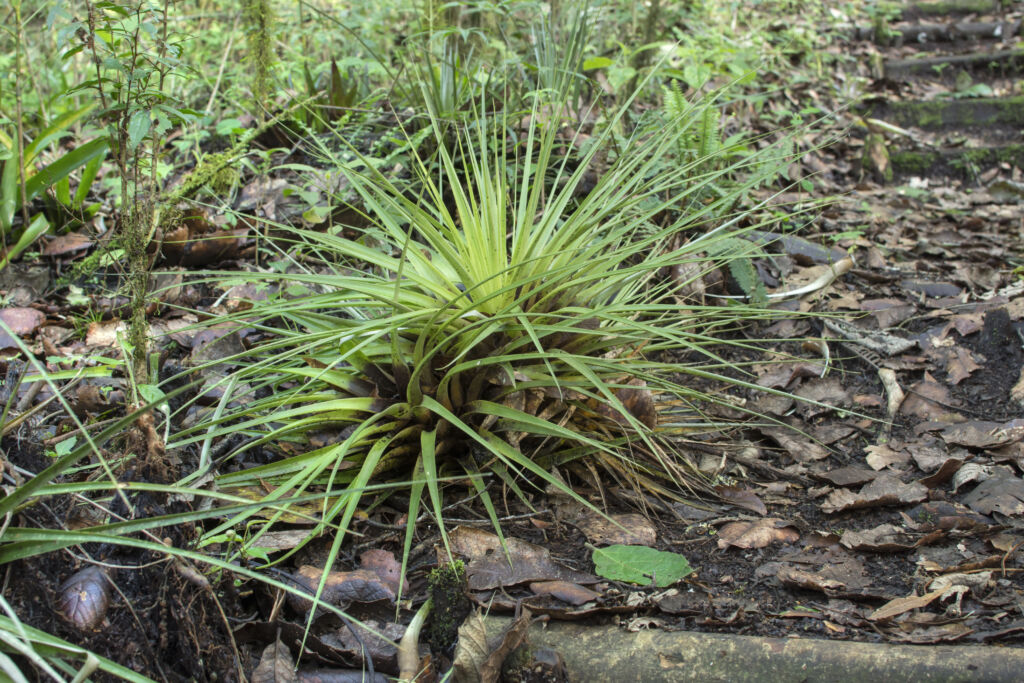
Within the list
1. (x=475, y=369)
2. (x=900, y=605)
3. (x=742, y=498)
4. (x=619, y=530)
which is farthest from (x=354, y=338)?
(x=900, y=605)

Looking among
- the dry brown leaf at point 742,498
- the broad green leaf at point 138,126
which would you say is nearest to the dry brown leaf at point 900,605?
the dry brown leaf at point 742,498

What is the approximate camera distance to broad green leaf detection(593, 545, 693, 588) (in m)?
1.55

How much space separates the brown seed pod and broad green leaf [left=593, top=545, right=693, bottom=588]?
2.97 feet

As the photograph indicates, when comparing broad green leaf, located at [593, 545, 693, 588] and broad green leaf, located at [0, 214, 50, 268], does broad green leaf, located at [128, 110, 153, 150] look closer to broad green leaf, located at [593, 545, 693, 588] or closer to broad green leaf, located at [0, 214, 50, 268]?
broad green leaf, located at [0, 214, 50, 268]

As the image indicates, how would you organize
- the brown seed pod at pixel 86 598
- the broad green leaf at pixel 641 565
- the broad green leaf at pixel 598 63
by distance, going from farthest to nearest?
the broad green leaf at pixel 598 63 < the broad green leaf at pixel 641 565 < the brown seed pod at pixel 86 598

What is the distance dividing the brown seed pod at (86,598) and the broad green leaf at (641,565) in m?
0.90

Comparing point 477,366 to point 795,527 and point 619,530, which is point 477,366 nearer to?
point 619,530

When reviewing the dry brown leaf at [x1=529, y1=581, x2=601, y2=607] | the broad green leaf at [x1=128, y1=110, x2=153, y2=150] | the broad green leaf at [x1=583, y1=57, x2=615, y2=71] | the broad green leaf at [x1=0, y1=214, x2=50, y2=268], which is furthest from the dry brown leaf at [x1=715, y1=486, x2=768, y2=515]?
the broad green leaf at [x1=0, y1=214, x2=50, y2=268]

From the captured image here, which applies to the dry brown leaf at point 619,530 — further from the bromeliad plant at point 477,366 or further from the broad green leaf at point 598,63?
the broad green leaf at point 598,63

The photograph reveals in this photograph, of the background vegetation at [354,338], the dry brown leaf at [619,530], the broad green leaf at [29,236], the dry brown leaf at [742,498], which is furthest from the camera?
the broad green leaf at [29,236]

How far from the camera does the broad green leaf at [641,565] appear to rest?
1.55m

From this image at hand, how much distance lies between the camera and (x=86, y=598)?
1.21 meters

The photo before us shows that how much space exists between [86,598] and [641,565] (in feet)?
3.37

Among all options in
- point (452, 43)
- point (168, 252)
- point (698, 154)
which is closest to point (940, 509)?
point (698, 154)
